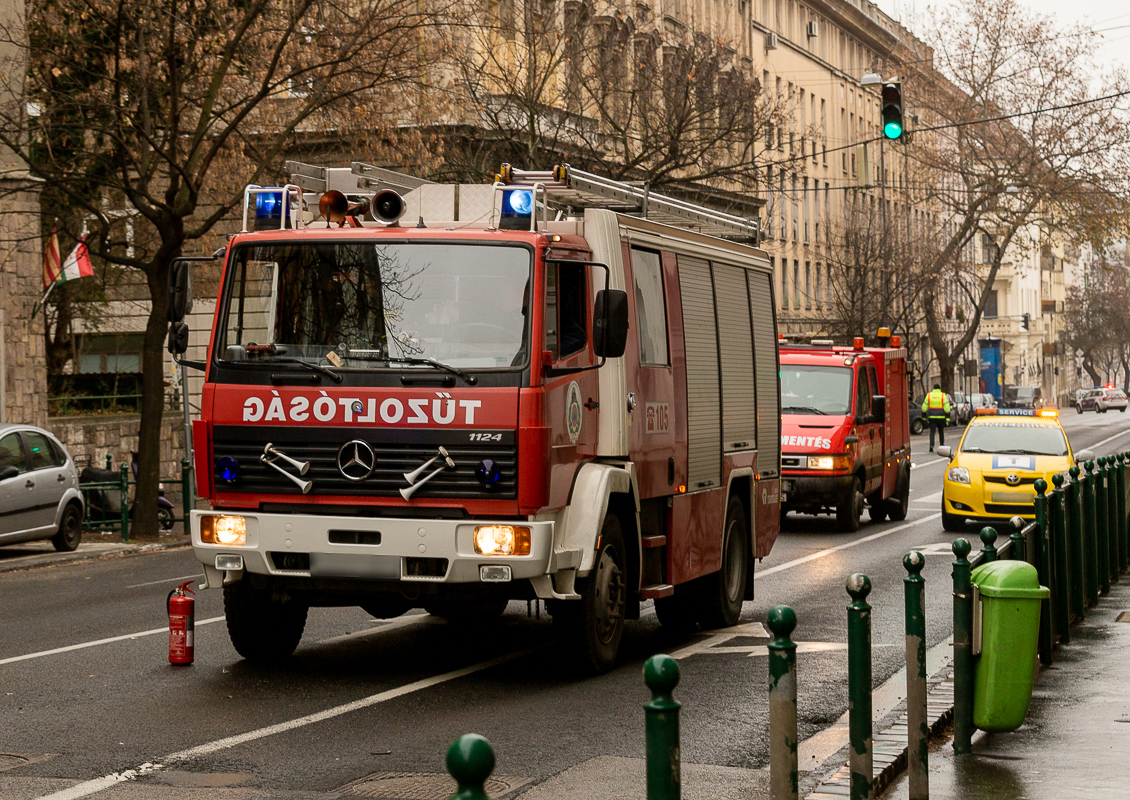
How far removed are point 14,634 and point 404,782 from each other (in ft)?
20.6

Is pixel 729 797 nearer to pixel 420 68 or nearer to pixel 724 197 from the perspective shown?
pixel 420 68

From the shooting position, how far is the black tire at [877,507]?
23.8m

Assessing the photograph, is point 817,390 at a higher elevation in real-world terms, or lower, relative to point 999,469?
higher

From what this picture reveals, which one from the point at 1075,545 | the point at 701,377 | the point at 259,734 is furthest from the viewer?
the point at 701,377

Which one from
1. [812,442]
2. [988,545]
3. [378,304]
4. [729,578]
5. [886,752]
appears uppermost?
[378,304]

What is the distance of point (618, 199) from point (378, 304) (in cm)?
227

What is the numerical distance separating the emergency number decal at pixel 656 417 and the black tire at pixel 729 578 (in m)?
1.68

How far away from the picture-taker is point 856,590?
622 cm

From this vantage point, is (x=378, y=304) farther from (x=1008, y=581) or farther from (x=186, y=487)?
(x=186, y=487)

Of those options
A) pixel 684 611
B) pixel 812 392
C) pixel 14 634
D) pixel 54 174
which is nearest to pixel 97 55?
pixel 54 174

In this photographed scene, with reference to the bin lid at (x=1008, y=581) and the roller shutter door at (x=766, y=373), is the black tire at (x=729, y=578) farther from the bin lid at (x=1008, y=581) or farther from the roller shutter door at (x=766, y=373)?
the bin lid at (x=1008, y=581)

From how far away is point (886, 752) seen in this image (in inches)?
286

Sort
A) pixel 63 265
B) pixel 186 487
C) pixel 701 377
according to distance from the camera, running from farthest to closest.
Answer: pixel 63 265
pixel 186 487
pixel 701 377

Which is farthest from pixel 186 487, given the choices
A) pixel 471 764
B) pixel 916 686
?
pixel 471 764
